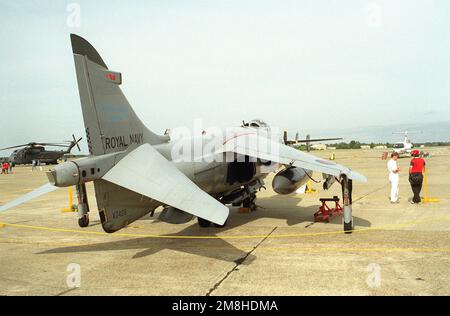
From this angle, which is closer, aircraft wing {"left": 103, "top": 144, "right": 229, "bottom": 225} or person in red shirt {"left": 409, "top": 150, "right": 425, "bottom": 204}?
aircraft wing {"left": 103, "top": 144, "right": 229, "bottom": 225}

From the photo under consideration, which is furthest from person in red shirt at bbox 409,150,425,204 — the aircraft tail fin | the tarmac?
the aircraft tail fin

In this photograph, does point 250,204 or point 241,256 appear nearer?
point 241,256

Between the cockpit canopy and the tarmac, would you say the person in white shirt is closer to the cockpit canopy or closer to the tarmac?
the tarmac

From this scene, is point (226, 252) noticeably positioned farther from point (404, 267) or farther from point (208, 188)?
point (404, 267)

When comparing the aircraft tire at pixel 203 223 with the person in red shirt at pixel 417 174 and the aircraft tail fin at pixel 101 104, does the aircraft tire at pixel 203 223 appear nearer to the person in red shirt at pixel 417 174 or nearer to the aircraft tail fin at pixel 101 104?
the aircraft tail fin at pixel 101 104

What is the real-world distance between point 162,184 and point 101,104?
227 centimetres

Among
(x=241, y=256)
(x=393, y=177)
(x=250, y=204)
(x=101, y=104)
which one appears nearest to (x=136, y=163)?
(x=101, y=104)

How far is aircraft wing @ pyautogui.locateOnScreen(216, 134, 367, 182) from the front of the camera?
955cm

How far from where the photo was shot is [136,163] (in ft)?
25.3

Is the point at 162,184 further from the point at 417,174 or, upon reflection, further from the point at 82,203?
the point at 417,174

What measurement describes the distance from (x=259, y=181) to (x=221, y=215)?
8.03 metres

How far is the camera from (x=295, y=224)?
473 inches

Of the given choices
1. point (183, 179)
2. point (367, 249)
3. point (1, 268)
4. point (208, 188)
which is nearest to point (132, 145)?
point (183, 179)
